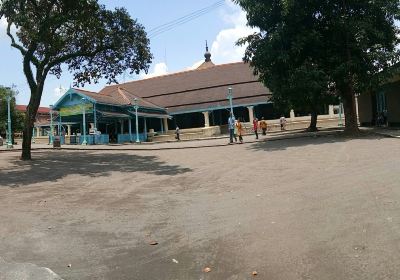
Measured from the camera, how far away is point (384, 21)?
885 inches

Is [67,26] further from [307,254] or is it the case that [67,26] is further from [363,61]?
[307,254]

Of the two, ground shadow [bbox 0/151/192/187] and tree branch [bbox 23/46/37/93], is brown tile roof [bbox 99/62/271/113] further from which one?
ground shadow [bbox 0/151/192/187]

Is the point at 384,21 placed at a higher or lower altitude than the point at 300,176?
higher

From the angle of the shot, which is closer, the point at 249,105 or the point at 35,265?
the point at 35,265

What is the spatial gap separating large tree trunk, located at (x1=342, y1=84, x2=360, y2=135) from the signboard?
70.3ft

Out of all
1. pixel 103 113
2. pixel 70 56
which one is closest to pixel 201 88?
pixel 103 113

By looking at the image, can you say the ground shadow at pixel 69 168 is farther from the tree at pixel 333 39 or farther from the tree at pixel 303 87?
the tree at pixel 333 39

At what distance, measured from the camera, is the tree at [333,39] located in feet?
70.3

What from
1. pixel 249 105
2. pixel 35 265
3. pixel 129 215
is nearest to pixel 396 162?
pixel 129 215

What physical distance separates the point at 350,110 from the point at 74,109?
23940 mm

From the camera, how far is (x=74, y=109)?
3866 cm

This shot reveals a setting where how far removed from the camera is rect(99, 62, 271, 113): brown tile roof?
1756 inches

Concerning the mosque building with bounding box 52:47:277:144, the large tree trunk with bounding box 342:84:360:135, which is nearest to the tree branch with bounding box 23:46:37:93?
the large tree trunk with bounding box 342:84:360:135

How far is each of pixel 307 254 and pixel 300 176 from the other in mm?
6385
